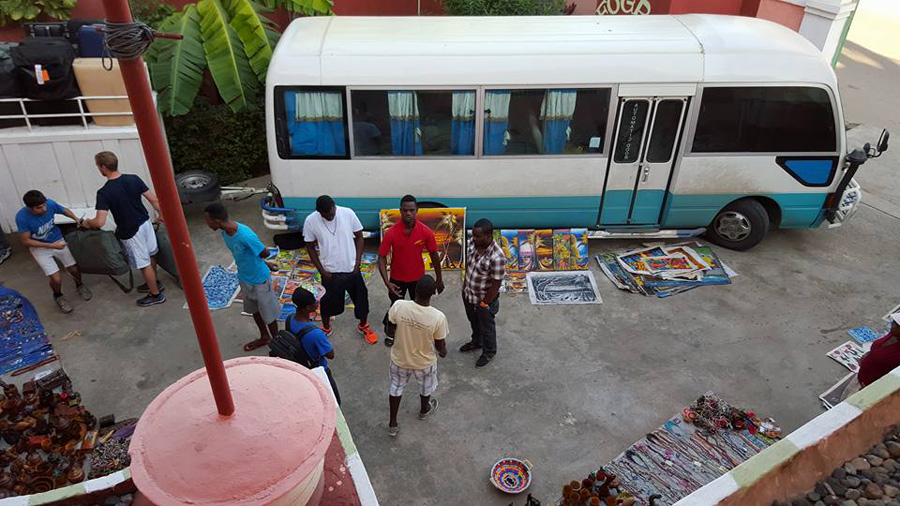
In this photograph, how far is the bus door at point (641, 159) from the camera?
7.46 metres

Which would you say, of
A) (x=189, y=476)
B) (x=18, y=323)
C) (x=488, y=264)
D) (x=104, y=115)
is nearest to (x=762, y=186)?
(x=488, y=264)

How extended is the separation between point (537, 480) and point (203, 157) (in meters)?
7.22

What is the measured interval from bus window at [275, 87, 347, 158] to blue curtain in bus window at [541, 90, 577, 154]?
255 centimetres

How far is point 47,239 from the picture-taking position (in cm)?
674

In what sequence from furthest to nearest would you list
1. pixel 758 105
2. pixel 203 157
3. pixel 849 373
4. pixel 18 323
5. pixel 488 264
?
1. pixel 203 157
2. pixel 758 105
3. pixel 18 323
4. pixel 849 373
5. pixel 488 264

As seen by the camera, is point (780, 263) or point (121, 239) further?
point (780, 263)

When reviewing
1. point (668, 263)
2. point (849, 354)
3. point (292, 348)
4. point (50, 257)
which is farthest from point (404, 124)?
point (849, 354)

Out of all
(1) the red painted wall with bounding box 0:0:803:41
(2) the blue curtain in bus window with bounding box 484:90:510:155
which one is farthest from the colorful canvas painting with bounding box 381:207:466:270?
(1) the red painted wall with bounding box 0:0:803:41

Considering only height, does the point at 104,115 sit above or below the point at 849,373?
above

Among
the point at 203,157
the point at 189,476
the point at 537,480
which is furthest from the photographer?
the point at 203,157

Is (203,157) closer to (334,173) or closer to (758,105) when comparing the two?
(334,173)

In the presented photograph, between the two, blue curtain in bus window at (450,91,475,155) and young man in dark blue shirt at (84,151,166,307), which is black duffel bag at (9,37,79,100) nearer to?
young man in dark blue shirt at (84,151,166,307)

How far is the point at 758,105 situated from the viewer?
7457 millimetres

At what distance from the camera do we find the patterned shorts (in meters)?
5.26
